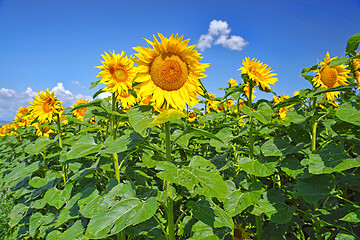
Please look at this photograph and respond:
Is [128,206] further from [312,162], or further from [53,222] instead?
[53,222]

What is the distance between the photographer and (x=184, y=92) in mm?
1821

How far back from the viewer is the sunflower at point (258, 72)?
2.47 m

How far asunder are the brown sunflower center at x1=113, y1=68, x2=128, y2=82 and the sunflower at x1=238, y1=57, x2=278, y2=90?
120 centimetres

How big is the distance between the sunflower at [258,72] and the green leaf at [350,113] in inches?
30.6

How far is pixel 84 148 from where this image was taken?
78.3 inches

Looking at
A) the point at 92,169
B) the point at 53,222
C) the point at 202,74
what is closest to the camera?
the point at 202,74

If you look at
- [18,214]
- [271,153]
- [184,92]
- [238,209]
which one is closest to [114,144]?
[184,92]

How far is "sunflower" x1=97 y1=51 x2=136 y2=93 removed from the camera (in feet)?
7.57

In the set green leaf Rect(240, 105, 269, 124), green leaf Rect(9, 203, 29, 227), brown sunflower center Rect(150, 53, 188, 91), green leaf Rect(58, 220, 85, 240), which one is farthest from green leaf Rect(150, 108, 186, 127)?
green leaf Rect(9, 203, 29, 227)

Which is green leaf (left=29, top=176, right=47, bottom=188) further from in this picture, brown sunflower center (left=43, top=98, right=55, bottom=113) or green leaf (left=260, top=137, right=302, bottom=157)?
green leaf (left=260, top=137, right=302, bottom=157)

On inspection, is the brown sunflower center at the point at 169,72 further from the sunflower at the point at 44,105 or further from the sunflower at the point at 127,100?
the sunflower at the point at 44,105

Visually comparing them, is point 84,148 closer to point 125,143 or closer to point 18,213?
point 125,143

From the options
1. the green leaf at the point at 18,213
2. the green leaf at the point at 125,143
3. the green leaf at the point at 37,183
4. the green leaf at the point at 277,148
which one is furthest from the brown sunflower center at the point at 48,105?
the green leaf at the point at 277,148

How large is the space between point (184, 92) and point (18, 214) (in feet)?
11.4
